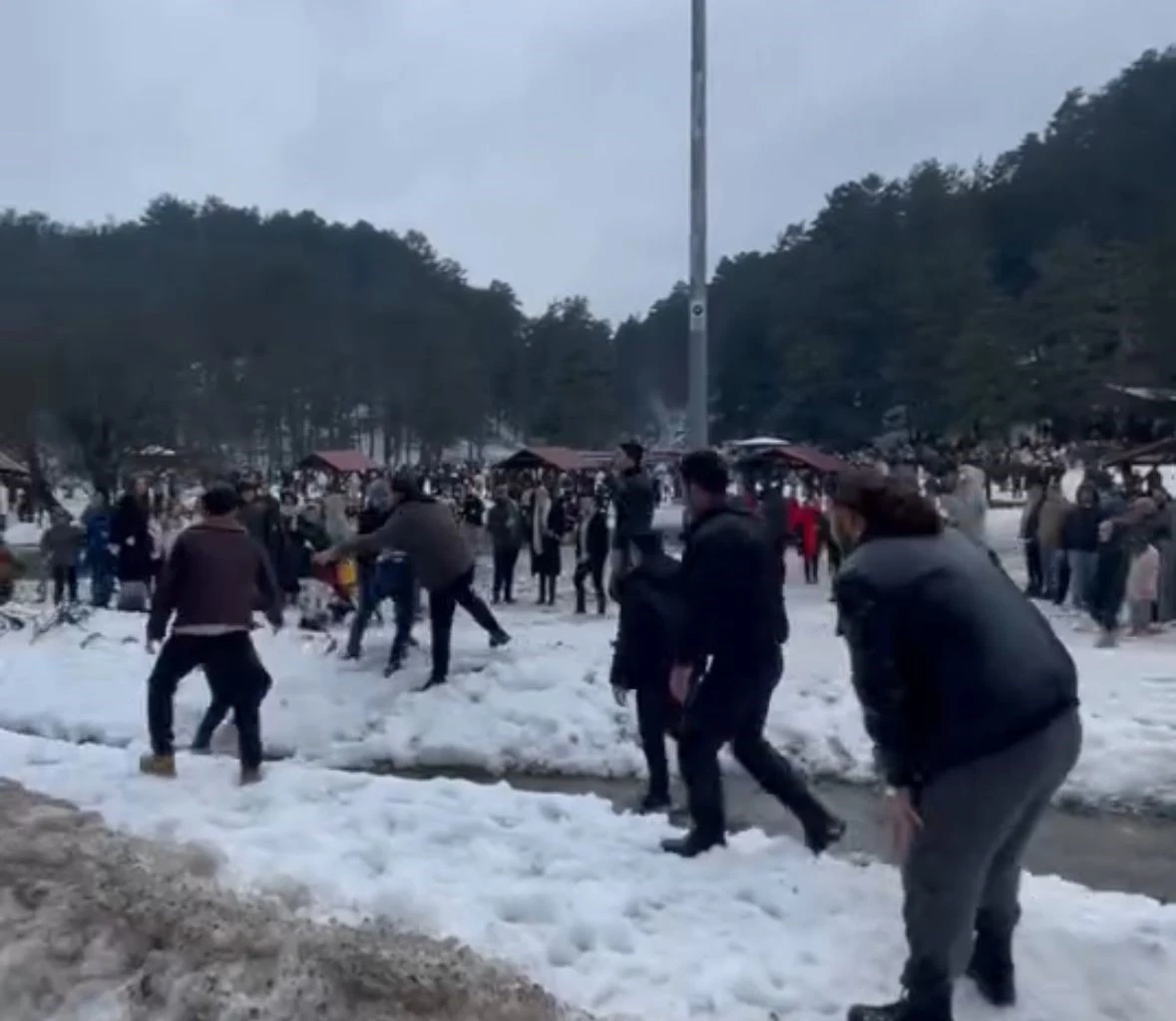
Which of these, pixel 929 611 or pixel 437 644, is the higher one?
pixel 929 611

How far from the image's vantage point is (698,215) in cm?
1533

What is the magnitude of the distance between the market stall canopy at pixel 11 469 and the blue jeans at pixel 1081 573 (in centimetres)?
3348

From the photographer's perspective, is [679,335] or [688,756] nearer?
[688,756]

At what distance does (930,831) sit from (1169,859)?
15.1 feet

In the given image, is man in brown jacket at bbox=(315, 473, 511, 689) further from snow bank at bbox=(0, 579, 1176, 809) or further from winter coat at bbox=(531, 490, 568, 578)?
winter coat at bbox=(531, 490, 568, 578)

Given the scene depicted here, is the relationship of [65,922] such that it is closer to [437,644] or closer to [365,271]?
[437,644]

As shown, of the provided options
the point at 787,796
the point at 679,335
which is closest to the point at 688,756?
the point at 787,796

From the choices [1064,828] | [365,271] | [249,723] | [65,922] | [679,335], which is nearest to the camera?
[65,922]

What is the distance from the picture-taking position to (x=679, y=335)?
129375mm

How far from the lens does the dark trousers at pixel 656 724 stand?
8.30 m

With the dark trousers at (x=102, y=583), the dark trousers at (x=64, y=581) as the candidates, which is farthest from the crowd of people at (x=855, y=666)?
the dark trousers at (x=64, y=581)

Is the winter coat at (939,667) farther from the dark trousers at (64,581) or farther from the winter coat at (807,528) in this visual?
the winter coat at (807,528)

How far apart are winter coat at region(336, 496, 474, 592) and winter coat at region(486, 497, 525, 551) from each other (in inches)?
368

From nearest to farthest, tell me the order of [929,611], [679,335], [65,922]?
[929,611]
[65,922]
[679,335]
